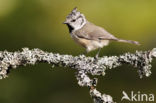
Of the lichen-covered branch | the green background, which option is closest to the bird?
the green background

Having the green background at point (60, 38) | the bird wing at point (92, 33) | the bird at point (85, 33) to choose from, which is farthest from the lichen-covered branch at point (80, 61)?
the bird wing at point (92, 33)

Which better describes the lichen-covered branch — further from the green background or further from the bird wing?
the bird wing

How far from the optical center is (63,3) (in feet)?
17.7

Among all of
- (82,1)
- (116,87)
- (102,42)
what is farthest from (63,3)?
(116,87)

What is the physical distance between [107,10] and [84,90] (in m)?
0.77

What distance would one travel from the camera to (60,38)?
5211 mm

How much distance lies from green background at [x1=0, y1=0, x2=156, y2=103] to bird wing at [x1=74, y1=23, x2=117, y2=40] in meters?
0.27

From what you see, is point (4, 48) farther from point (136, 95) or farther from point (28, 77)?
point (136, 95)

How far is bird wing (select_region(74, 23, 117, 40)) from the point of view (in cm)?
562

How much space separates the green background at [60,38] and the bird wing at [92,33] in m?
0.27

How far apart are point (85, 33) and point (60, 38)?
0.70 m

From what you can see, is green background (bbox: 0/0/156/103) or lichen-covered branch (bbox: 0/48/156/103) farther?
green background (bbox: 0/0/156/103)

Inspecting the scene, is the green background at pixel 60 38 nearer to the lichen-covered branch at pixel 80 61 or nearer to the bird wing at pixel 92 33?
the bird wing at pixel 92 33

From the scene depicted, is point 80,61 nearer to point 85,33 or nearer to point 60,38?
point 60,38
